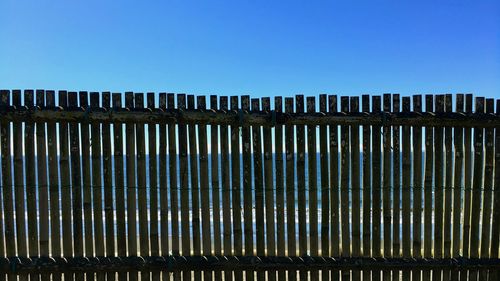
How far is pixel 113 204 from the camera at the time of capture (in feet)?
14.2

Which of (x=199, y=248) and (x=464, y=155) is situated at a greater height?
(x=464, y=155)

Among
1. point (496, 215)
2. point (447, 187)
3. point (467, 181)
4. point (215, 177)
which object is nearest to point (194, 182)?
point (215, 177)

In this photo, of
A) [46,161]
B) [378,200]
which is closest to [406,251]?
[378,200]

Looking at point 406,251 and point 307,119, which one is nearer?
point 307,119

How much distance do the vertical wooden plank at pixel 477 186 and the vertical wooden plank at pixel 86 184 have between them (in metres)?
3.70

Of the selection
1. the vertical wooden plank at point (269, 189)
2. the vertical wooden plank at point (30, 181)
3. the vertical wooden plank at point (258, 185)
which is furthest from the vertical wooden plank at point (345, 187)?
the vertical wooden plank at point (30, 181)

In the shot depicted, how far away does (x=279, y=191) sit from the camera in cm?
430

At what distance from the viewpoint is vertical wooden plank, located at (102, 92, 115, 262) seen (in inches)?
163

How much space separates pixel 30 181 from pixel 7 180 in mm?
209

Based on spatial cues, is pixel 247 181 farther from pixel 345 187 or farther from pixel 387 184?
pixel 387 184

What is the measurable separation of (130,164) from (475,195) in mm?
3401

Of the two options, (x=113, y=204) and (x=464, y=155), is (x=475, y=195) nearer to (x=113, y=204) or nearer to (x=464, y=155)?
(x=464, y=155)

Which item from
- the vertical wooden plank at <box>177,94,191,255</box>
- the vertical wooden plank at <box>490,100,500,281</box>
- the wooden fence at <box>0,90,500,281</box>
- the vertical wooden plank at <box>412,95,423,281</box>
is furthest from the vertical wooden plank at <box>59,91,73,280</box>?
the vertical wooden plank at <box>490,100,500,281</box>

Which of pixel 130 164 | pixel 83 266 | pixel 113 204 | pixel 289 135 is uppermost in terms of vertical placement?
pixel 289 135
